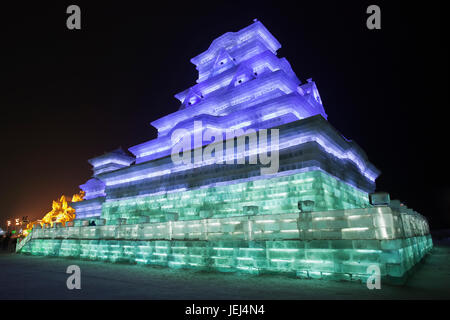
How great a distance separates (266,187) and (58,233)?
51.9ft

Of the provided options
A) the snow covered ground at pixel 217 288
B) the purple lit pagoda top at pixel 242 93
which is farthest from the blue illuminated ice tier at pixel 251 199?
the snow covered ground at pixel 217 288

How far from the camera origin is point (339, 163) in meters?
18.5

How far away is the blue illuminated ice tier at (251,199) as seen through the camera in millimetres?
7945

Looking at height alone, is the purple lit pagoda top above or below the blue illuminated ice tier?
above

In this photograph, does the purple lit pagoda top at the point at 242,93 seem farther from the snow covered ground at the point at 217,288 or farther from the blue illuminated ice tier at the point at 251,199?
the snow covered ground at the point at 217,288

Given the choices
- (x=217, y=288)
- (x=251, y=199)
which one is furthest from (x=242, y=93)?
(x=217, y=288)

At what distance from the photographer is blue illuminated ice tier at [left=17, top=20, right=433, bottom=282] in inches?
313

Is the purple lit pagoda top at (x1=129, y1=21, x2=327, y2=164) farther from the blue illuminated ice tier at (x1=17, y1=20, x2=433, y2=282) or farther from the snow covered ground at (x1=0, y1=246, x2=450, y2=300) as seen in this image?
the snow covered ground at (x1=0, y1=246, x2=450, y2=300)

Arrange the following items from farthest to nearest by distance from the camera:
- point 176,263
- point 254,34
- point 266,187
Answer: point 254,34 → point 266,187 → point 176,263

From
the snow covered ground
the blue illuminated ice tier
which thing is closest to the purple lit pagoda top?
the blue illuminated ice tier

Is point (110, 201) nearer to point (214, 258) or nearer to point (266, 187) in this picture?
point (266, 187)

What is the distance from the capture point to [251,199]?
54.4 feet

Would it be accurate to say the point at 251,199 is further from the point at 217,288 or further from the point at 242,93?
the point at 242,93
